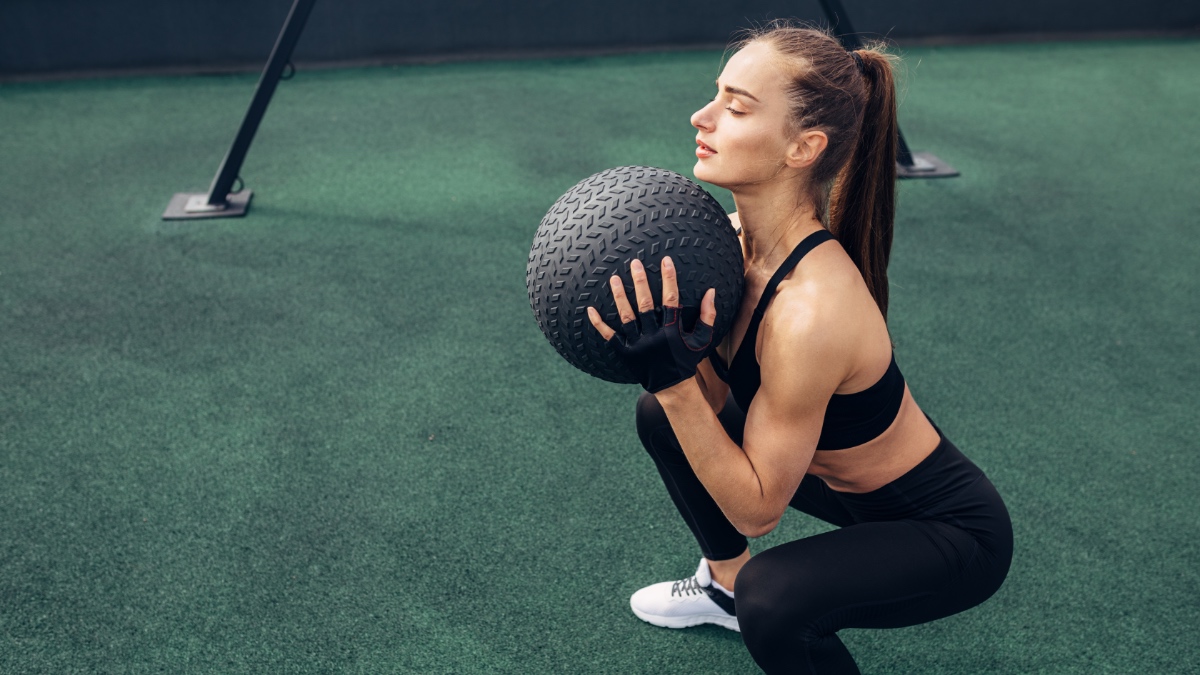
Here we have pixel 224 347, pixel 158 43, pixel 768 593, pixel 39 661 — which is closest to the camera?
pixel 768 593

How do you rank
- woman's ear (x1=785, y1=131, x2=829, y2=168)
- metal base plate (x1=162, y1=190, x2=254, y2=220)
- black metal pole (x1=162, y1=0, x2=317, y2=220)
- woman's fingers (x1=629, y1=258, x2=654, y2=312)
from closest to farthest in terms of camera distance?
1. woman's fingers (x1=629, y1=258, x2=654, y2=312)
2. woman's ear (x1=785, y1=131, x2=829, y2=168)
3. black metal pole (x1=162, y1=0, x2=317, y2=220)
4. metal base plate (x1=162, y1=190, x2=254, y2=220)

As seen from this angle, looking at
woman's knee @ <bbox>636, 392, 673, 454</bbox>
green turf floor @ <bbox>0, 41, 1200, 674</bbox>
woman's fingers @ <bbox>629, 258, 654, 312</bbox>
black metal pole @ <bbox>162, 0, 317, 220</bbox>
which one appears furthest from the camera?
black metal pole @ <bbox>162, 0, 317, 220</bbox>

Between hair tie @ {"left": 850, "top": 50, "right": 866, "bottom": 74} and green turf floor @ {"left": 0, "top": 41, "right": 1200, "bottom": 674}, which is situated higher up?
hair tie @ {"left": 850, "top": 50, "right": 866, "bottom": 74}

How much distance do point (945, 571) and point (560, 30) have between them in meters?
5.60

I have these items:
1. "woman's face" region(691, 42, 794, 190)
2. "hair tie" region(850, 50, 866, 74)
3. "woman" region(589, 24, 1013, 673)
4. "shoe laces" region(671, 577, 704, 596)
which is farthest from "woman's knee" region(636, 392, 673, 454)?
"hair tie" region(850, 50, 866, 74)

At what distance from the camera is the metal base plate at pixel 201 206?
4.02m

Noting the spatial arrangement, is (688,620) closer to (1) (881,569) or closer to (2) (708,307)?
(1) (881,569)

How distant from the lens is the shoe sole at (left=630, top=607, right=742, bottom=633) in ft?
6.72

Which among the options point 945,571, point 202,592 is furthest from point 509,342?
point 945,571

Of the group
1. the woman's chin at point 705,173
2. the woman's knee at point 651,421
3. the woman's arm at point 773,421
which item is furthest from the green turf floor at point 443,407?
the woman's chin at point 705,173

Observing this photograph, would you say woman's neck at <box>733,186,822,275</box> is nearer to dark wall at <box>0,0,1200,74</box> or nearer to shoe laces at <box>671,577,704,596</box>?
shoe laces at <box>671,577,704,596</box>

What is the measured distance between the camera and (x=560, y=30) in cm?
Result: 647

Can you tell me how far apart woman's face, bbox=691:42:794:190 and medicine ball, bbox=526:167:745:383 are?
6 centimetres

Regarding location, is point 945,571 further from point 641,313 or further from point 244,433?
point 244,433
